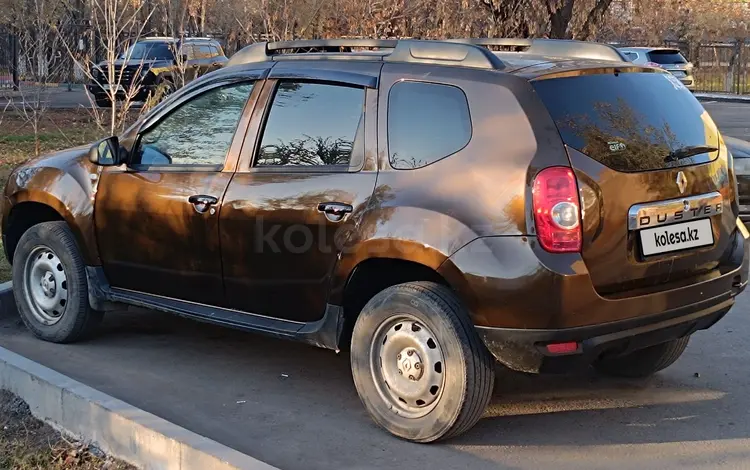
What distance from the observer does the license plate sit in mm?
4266

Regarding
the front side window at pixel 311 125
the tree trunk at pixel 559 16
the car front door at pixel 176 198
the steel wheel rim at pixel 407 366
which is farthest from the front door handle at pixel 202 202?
the tree trunk at pixel 559 16

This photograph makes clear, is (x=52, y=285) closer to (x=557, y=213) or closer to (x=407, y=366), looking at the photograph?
(x=407, y=366)

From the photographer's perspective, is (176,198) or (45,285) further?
(45,285)

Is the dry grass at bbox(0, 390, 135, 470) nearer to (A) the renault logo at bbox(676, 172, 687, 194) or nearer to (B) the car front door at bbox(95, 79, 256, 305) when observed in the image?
(B) the car front door at bbox(95, 79, 256, 305)

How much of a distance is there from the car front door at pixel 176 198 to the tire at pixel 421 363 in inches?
43.6

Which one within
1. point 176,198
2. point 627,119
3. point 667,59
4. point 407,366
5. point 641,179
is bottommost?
point 407,366

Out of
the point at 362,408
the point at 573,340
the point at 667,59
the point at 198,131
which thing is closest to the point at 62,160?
the point at 198,131

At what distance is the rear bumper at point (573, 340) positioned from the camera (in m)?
4.11

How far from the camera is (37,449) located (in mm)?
4555

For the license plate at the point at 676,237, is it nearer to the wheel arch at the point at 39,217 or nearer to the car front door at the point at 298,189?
the car front door at the point at 298,189

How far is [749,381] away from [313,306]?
2526mm

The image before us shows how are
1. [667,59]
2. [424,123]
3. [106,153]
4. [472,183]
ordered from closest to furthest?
[472,183] < [424,123] < [106,153] < [667,59]

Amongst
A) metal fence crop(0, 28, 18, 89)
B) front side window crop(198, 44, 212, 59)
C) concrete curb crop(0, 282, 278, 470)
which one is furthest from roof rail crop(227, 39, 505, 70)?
metal fence crop(0, 28, 18, 89)

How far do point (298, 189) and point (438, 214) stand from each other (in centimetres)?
90
